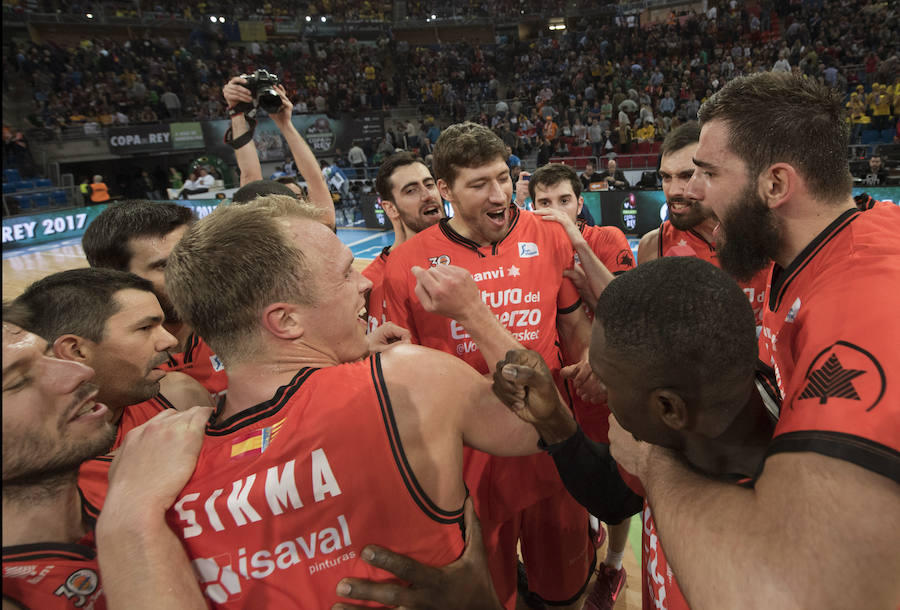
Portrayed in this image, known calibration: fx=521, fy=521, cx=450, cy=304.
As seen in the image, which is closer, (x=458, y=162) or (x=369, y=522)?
(x=369, y=522)

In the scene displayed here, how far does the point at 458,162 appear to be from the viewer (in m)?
3.14

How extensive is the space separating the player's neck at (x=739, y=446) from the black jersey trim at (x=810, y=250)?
2.10ft

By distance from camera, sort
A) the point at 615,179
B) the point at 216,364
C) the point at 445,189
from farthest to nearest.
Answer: the point at 615,179 → the point at 445,189 → the point at 216,364

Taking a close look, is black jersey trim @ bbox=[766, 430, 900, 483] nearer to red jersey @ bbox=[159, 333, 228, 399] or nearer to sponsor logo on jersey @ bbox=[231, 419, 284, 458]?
sponsor logo on jersey @ bbox=[231, 419, 284, 458]

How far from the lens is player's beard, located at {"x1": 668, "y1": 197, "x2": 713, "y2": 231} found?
3.39m

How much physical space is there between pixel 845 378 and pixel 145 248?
3.06 m

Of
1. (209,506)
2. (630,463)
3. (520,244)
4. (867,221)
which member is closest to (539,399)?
(630,463)

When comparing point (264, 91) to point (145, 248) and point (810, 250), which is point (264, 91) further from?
point (810, 250)

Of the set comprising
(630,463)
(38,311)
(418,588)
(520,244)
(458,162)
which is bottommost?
(418,588)

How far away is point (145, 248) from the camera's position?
281 centimetres

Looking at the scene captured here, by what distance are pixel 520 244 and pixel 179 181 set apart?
70.8ft

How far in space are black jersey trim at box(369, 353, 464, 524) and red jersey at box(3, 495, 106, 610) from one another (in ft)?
2.77

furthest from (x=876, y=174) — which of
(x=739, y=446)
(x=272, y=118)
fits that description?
(x=739, y=446)

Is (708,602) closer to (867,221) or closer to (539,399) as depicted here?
(539,399)
